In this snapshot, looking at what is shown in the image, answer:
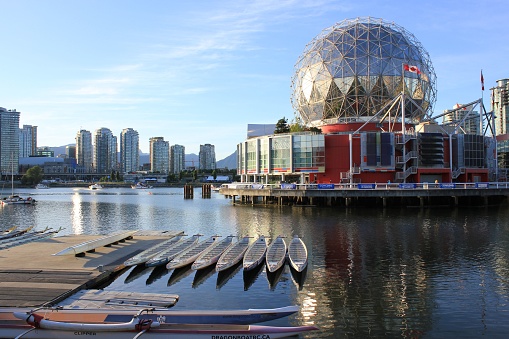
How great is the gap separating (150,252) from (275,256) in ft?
23.4

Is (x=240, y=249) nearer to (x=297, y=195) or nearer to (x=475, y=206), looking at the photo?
(x=297, y=195)

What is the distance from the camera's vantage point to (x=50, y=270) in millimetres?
20469

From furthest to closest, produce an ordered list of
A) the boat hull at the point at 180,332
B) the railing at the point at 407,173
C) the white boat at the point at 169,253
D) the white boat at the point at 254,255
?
the railing at the point at 407,173
the white boat at the point at 169,253
the white boat at the point at 254,255
the boat hull at the point at 180,332

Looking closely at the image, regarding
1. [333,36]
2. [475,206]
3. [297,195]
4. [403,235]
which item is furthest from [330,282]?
[333,36]

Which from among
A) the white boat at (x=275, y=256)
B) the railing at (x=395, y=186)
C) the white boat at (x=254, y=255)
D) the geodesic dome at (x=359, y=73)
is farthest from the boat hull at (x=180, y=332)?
the geodesic dome at (x=359, y=73)

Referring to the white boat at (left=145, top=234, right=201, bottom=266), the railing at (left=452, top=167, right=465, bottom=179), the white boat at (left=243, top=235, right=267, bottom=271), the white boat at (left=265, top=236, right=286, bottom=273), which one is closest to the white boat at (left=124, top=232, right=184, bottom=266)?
the white boat at (left=145, top=234, right=201, bottom=266)

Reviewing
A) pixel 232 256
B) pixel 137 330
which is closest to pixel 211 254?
pixel 232 256

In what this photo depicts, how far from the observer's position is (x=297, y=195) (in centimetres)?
6197

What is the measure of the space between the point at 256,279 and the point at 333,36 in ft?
225

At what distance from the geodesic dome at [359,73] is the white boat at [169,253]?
54.2m

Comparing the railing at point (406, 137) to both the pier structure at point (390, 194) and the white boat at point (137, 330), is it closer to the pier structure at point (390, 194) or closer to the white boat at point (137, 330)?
the pier structure at point (390, 194)

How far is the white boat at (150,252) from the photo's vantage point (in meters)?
23.5

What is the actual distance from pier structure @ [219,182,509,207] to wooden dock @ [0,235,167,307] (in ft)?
118

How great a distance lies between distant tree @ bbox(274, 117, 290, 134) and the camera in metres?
87.2
